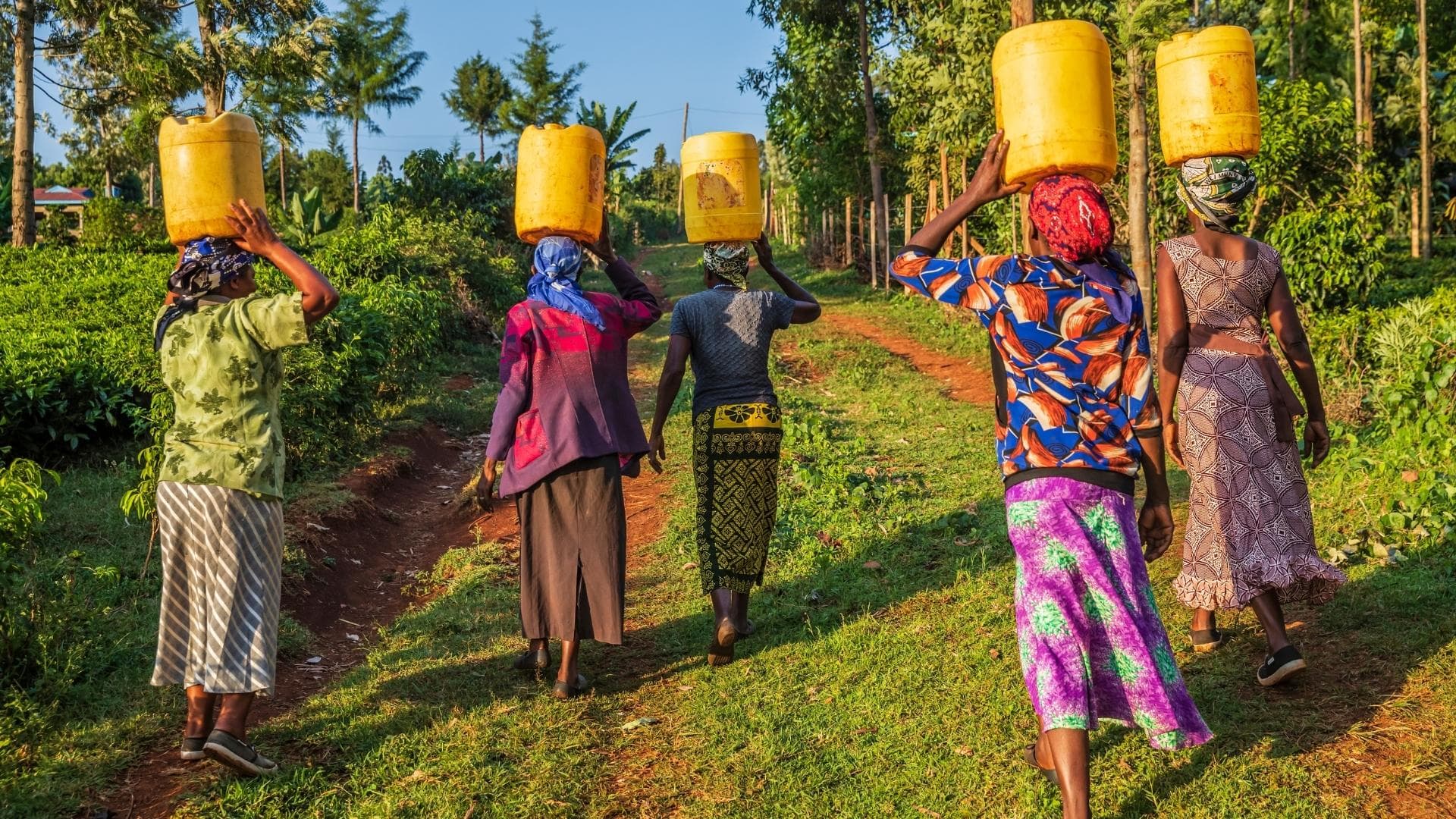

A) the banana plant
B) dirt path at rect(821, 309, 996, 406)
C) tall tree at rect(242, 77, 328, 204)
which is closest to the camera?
dirt path at rect(821, 309, 996, 406)

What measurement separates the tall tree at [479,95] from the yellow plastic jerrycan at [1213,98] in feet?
143

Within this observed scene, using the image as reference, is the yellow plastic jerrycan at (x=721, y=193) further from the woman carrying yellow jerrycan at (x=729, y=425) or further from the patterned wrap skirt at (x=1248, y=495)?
the patterned wrap skirt at (x=1248, y=495)

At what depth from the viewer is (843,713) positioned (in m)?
4.46

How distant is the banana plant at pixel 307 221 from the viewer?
66.6 feet

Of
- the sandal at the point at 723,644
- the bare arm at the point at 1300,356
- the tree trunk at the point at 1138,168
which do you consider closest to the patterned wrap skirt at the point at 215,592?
the sandal at the point at 723,644

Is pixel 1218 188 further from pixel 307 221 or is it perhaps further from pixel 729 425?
pixel 307 221

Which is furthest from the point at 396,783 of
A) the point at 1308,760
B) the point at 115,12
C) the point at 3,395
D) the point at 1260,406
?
the point at 115,12

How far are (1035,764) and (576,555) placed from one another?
207cm

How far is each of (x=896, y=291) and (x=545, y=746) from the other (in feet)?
62.1

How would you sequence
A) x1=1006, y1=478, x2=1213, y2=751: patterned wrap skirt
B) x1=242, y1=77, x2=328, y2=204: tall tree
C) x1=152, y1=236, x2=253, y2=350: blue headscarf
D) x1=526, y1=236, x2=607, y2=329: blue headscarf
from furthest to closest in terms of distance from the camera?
x1=242, y1=77, x2=328, y2=204: tall tree, x1=526, y1=236, x2=607, y2=329: blue headscarf, x1=152, y1=236, x2=253, y2=350: blue headscarf, x1=1006, y1=478, x2=1213, y2=751: patterned wrap skirt

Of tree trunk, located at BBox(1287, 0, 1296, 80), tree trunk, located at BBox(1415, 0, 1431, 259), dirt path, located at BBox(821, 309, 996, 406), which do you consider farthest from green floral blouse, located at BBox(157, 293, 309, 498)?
tree trunk, located at BBox(1287, 0, 1296, 80)

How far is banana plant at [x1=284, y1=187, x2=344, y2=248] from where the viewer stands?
20312mm

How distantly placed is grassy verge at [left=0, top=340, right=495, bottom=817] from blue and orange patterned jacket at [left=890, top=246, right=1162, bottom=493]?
11.0 ft

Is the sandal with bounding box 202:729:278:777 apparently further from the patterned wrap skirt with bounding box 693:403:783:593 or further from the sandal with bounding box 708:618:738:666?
the patterned wrap skirt with bounding box 693:403:783:593
